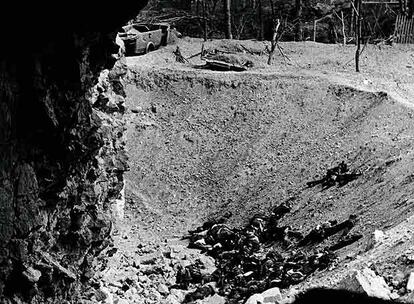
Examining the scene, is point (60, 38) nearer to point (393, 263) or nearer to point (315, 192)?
point (393, 263)

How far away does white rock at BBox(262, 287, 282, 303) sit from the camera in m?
11.8

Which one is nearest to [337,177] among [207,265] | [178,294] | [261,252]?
[261,252]

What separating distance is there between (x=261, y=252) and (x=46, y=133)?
28.1ft

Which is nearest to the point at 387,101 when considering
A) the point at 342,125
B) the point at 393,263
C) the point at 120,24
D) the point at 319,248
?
the point at 342,125

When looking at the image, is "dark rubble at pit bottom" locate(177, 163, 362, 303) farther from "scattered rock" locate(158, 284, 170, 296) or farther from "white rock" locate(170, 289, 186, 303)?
"scattered rock" locate(158, 284, 170, 296)

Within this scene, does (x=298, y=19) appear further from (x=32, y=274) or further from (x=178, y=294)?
(x=32, y=274)

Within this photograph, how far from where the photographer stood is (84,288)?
11.0m

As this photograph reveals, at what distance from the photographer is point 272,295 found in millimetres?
11930

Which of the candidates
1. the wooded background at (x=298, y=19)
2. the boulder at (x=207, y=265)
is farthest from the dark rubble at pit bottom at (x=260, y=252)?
the wooded background at (x=298, y=19)

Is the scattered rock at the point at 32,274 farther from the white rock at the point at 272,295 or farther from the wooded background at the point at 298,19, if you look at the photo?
the wooded background at the point at 298,19

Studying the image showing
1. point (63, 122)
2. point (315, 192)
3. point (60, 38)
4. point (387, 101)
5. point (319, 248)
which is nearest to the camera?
point (60, 38)

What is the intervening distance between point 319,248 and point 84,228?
587cm

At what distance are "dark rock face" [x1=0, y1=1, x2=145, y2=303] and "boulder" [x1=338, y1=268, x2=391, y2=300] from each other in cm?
423

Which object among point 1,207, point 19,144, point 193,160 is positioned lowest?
point 193,160
